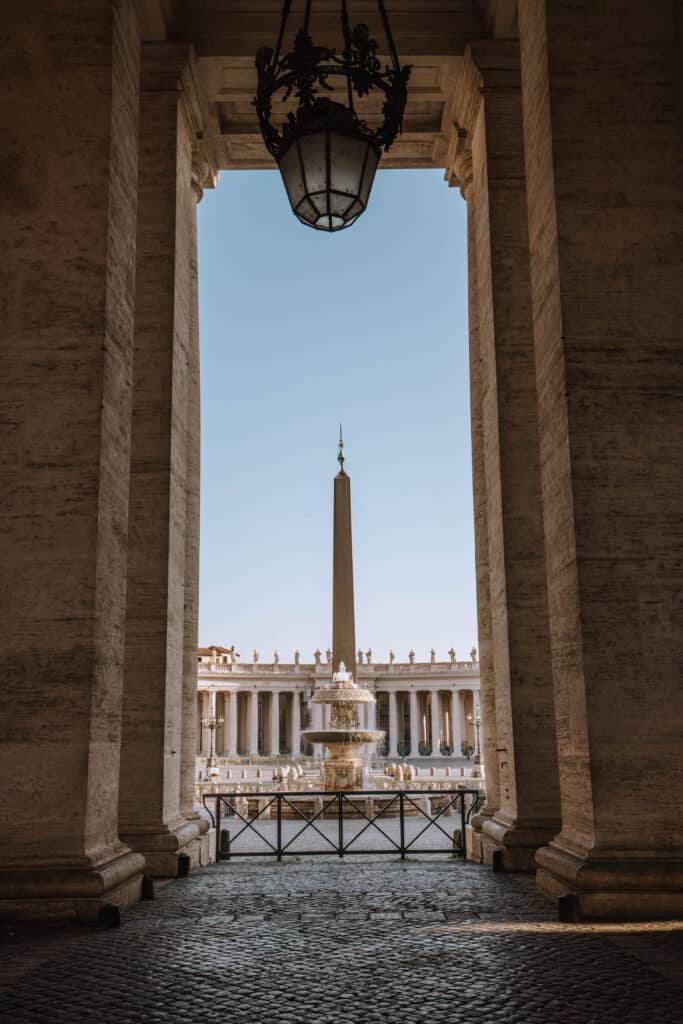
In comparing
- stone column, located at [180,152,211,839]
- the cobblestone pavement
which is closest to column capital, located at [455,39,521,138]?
stone column, located at [180,152,211,839]

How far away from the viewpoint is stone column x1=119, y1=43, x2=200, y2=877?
11.2 m

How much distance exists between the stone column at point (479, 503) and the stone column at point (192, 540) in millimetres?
4138

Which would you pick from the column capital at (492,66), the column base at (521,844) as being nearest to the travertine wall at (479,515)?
the column capital at (492,66)

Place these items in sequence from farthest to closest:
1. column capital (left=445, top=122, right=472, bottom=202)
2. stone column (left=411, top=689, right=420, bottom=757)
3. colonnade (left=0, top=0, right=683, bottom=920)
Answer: stone column (left=411, top=689, right=420, bottom=757)
column capital (left=445, top=122, right=472, bottom=202)
colonnade (left=0, top=0, right=683, bottom=920)

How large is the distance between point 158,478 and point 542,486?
5081 millimetres

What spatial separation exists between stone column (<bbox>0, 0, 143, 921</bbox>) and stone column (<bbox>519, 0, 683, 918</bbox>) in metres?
4.10

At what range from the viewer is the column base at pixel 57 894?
752cm

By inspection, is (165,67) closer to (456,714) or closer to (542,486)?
(542,486)

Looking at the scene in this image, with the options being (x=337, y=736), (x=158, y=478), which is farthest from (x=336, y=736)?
(x=158, y=478)

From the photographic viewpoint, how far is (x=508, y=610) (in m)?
11.5

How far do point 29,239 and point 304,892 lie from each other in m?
7.14

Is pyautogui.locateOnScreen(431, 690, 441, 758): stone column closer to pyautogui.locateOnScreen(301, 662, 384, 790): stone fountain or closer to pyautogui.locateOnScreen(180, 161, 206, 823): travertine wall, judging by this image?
Result: pyautogui.locateOnScreen(301, 662, 384, 790): stone fountain

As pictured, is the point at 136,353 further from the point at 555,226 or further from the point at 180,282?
the point at 555,226

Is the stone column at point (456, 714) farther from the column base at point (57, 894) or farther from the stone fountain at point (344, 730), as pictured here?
the column base at point (57, 894)
